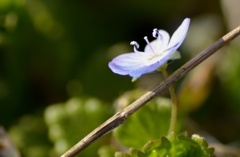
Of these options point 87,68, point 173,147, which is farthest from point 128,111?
point 87,68

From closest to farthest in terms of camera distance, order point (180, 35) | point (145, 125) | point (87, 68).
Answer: point (180, 35) → point (145, 125) → point (87, 68)

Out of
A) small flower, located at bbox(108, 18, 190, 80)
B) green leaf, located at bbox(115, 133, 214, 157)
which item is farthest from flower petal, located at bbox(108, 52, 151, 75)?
green leaf, located at bbox(115, 133, 214, 157)

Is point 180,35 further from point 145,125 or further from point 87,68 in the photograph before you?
point 87,68

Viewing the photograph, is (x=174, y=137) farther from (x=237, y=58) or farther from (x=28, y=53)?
(x=28, y=53)

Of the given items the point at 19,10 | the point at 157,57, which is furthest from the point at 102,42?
the point at 157,57

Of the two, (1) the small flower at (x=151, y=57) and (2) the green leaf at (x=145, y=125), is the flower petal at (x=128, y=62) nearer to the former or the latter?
(1) the small flower at (x=151, y=57)

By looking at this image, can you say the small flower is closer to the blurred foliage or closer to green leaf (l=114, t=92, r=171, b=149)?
green leaf (l=114, t=92, r=171, b=149)
